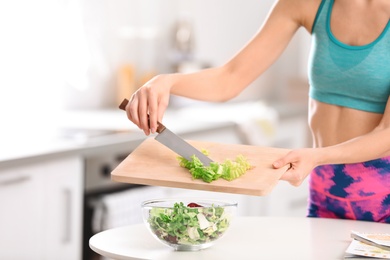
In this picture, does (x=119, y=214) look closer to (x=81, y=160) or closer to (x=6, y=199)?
(x=81, y=160)

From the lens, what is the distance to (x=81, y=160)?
305 cm

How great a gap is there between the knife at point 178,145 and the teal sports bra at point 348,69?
473 millimetres

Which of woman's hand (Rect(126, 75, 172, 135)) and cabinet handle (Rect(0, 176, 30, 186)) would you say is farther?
cabinet handle (Rect(0, 176, 30, 186))

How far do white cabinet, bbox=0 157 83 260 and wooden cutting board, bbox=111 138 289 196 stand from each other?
3.04 ft

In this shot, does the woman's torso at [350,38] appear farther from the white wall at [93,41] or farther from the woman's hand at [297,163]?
the white wall at [93,41]

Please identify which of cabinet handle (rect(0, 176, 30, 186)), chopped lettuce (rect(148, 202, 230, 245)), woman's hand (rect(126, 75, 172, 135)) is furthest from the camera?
cabinet handle (rect(0, 176, 30, 186))

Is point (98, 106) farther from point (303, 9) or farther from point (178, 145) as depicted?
point (178, 145)

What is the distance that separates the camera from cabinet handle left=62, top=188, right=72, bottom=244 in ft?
9.88

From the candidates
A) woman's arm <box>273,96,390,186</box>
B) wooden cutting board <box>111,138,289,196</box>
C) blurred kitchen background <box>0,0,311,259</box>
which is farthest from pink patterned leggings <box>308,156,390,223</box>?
blurred kitchen background <box>0,0,311,259</box>

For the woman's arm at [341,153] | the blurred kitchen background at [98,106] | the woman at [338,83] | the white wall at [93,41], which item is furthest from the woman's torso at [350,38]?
the white wall at [93,41]

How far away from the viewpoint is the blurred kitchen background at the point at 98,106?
9.61 feet

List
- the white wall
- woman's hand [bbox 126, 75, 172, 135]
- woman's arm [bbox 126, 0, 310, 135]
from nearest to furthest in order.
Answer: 1. woman's hand [bbox 126, 75, 172, 135]
2. woman's arm [bbox 126, 0, 310, 135]
3. the white wall

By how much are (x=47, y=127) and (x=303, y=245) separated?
186 cm

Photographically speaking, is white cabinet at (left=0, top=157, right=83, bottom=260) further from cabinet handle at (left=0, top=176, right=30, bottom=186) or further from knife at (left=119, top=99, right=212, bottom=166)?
knife at (left=119, top=99, right=212, bottom=166)
